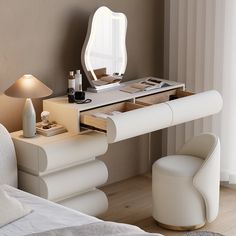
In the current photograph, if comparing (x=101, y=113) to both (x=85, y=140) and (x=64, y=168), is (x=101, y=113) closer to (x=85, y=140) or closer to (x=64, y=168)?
(x=85, y=140)

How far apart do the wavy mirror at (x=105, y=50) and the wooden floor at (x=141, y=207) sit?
79cm

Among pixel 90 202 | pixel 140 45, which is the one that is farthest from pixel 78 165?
pixel 140 45

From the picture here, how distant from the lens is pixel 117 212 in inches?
167

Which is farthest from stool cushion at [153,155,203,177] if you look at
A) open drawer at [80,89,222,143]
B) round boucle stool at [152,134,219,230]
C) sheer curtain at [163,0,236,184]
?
sheer curtain at [163,0,236,184]

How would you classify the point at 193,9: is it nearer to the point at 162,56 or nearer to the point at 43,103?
the point at 162,56

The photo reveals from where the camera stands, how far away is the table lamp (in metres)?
3.65

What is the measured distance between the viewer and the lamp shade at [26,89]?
364 centimetres

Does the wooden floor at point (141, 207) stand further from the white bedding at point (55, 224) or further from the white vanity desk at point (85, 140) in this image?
the white bedding at point (55, 224)

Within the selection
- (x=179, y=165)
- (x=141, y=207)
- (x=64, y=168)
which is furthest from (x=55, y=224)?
(x=141, y=207)

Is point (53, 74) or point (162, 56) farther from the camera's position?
point (162, 56)

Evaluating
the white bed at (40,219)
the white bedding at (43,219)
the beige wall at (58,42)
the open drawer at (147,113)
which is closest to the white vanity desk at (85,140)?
the open drawer at (147,113)

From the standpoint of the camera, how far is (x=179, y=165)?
3916mm

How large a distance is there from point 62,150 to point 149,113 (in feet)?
1.80

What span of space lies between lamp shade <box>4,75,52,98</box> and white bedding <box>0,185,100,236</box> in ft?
2.06
